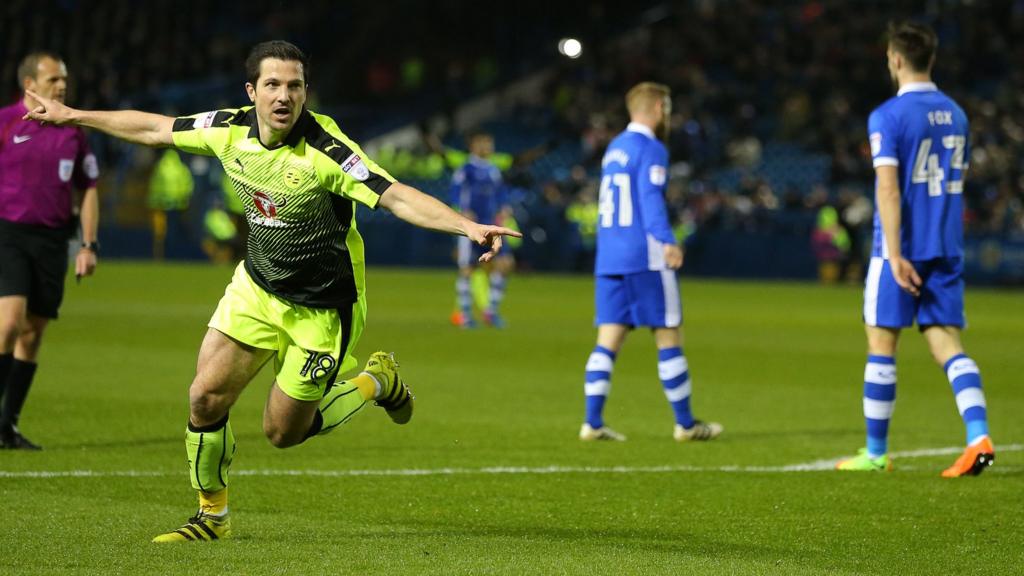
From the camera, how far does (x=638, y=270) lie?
10.2m

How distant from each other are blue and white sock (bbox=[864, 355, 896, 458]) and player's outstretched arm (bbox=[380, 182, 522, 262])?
11.3ft

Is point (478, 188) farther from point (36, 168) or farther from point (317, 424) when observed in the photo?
point (317, 424)

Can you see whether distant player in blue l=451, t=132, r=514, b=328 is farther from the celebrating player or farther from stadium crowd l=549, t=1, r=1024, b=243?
stadium crowd l=549, t=1, r=1024, b=243

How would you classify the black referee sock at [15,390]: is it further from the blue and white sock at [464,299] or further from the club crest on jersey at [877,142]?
the blue and white sock at [464,299]

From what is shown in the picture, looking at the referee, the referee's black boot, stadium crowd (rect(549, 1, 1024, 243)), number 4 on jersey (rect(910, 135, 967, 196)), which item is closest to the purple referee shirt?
the referee

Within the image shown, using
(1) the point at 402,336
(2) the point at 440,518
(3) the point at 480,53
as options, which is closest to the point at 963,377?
(2) the point at 440,518

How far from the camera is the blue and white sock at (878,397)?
337 inches

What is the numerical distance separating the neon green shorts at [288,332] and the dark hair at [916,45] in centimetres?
358

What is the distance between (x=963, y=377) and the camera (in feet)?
27.8

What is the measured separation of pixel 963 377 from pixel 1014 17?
94.6 ft

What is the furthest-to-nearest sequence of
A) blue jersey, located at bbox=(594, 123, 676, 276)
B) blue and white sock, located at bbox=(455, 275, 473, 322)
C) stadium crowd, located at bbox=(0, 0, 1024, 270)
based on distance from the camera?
stadium crowd, located at bbox=(0, 0, 1024, 270), blue and white sock, located at bbox=(455, 275, 473, 322), blue jersey, located at bbox=(594, 123, 676, 276)

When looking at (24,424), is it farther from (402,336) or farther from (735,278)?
(735,278)

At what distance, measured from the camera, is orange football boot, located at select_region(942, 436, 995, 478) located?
8234 millimetres

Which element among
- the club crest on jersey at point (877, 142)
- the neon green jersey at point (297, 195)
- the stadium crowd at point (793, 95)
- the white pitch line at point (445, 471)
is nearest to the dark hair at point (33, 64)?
the white pitch line at point (445, 471)
